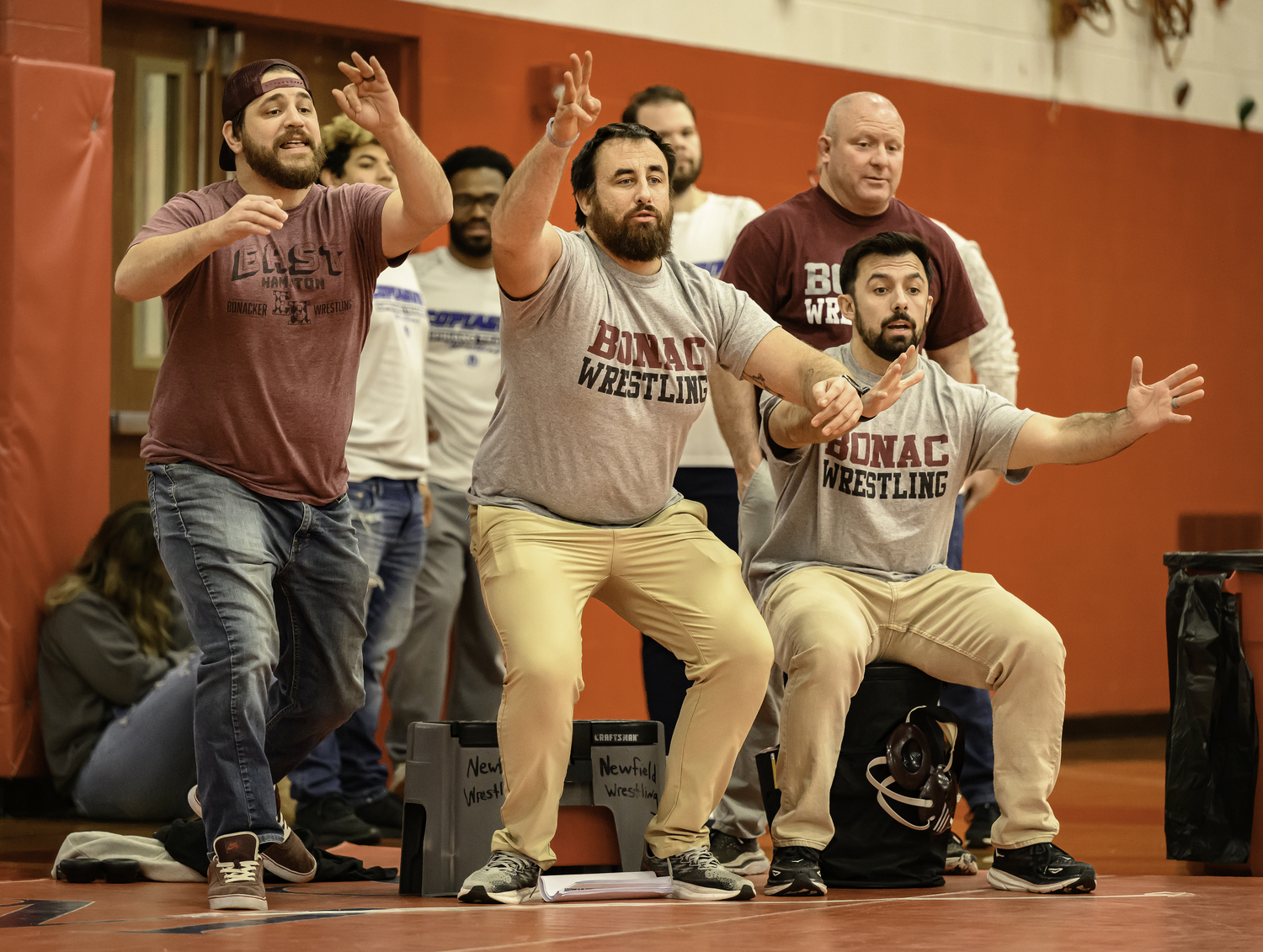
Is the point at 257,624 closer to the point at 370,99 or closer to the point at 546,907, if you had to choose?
the point at 546,907

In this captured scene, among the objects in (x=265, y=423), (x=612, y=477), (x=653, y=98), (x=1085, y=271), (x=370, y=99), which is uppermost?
(x=653, y=98)

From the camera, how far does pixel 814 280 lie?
4.08m

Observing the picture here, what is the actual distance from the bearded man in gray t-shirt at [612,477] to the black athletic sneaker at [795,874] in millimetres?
105

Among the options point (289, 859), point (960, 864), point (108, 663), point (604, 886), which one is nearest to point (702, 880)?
point (604, 886)

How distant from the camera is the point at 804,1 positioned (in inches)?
263

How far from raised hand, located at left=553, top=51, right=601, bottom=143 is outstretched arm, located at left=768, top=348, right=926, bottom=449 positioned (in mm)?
745

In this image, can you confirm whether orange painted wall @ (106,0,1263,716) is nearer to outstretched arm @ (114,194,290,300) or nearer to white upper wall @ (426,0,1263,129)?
white upper wall @ (426,0,1263,129)

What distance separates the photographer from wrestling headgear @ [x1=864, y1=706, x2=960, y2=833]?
357 centimetres

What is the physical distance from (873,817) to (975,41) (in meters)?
4.56

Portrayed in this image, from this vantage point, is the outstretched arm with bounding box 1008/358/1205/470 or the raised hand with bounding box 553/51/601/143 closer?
the raised hand with bounding box 553/51/601/143

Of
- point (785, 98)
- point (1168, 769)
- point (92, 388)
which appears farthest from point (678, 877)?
point (785, 98)

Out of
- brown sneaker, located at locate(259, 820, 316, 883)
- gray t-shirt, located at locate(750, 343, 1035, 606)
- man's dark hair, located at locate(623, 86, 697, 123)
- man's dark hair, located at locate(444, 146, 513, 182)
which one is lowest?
brown sneaker, located at locate(259, 820, 316, 883)

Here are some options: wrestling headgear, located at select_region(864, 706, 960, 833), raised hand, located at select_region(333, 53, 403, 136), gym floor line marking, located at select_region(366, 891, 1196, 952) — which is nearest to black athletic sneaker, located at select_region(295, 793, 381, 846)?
gym floor line marking, located at select_region(366, 891, 1196, 952)

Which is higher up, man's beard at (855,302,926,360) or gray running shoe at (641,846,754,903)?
man's beard at (855,302,926,360)
